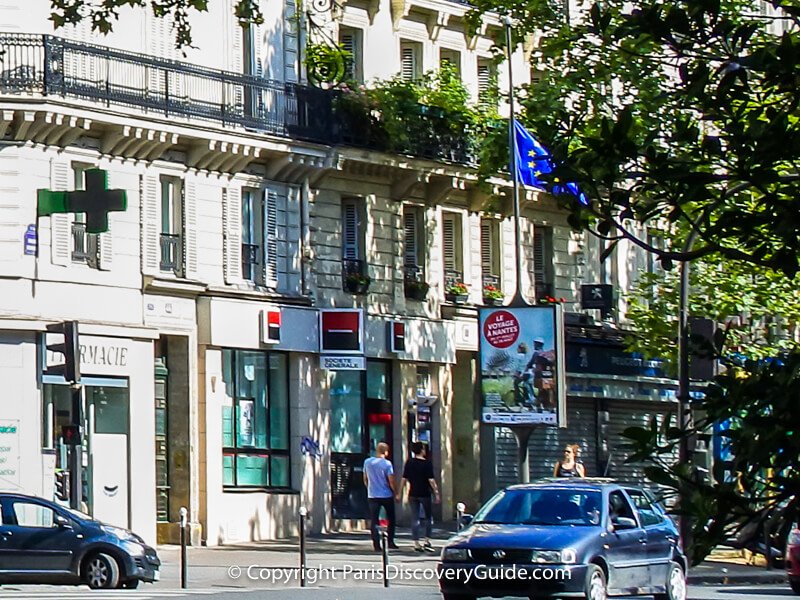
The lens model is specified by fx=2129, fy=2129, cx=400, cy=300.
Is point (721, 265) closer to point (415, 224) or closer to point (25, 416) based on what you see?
point (415, 224)

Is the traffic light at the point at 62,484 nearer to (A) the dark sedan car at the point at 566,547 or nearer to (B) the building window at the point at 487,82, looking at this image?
(B) the building window at the point at 487,82

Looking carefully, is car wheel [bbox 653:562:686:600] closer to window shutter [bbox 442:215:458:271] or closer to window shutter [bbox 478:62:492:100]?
window shutter [bbox 442:215:458:271]

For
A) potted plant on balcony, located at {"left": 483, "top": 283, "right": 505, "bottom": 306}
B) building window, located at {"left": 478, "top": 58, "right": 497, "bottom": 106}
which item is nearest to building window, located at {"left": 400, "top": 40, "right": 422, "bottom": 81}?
building window, located at {"left": 478, "top": 58, "right": 497, "bottom": 106}

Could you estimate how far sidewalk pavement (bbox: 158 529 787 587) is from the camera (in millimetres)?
29375

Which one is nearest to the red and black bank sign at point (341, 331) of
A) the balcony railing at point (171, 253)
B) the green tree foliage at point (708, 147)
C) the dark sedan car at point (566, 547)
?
the balcony railing at point (171, 253)

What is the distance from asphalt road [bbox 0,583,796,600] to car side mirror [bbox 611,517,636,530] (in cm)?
273

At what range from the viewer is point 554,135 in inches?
384

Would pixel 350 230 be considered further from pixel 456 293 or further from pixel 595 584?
pixel 595 584

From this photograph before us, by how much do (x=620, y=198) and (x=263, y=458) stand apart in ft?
95.3

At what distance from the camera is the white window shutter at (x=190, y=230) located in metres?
36.3

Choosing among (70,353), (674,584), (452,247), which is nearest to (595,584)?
(674,584)

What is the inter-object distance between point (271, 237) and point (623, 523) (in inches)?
681

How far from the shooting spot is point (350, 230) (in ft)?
135

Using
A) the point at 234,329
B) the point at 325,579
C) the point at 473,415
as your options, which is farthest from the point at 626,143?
the point at 473,415
